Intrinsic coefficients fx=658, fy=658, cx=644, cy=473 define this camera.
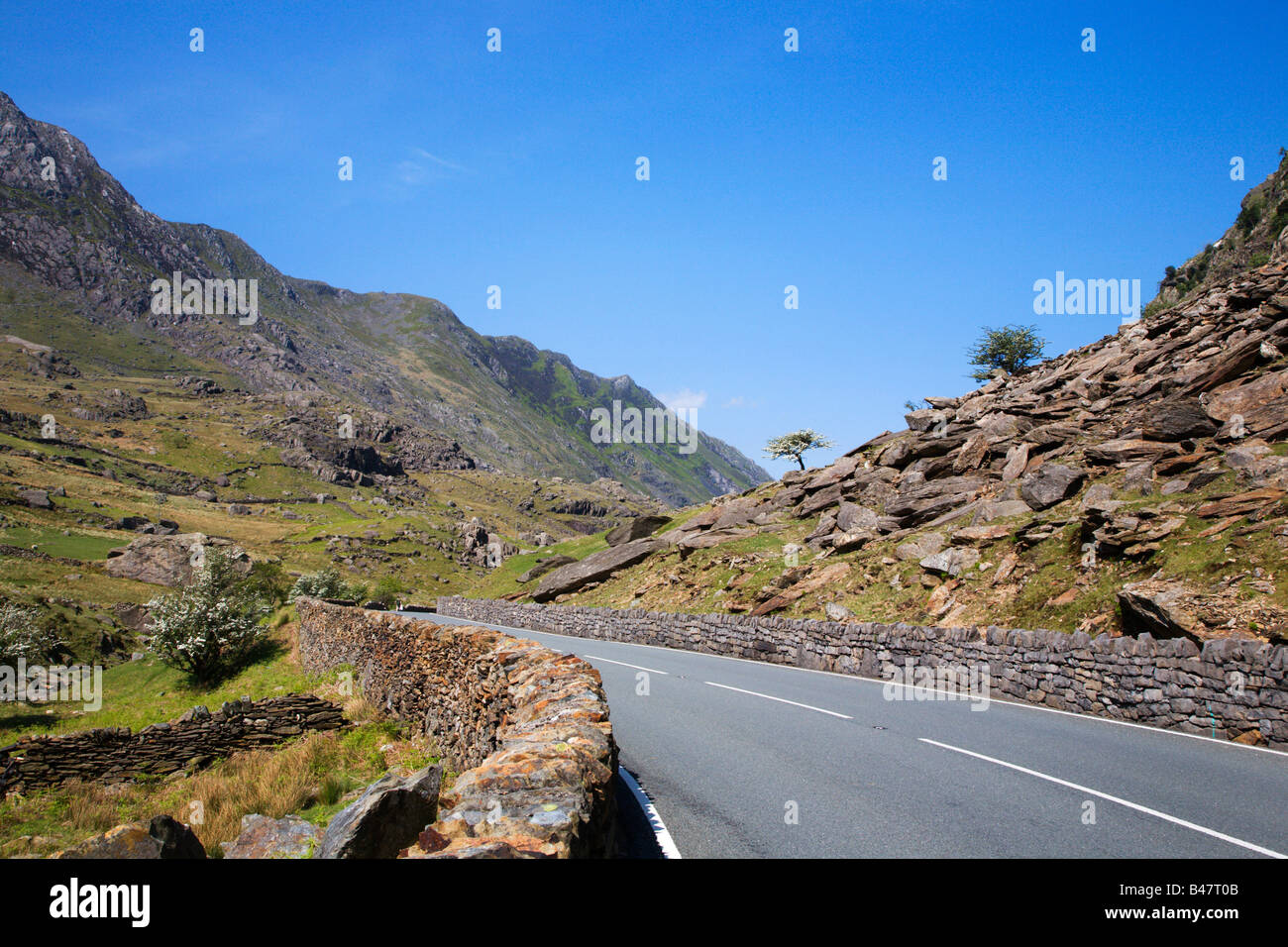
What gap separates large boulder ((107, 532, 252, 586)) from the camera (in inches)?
1959

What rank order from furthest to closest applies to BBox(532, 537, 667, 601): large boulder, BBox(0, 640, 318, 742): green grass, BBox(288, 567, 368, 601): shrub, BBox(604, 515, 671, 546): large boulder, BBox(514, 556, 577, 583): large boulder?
BBox(514, 556, 577, 583): large boulder < BBox(288, 567, 368, 601): shrub < BBox(604, 515, 671, 546): large boulder < BBox(532, 537, 667, 601): large boulder < BBox(0, 640, 318, 742): green grass

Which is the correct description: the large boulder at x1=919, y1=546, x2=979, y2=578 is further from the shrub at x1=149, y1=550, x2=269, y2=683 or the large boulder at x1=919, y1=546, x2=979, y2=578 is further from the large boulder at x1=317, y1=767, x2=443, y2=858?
the shrub at x1=149, y1=550, x2=269, y2=683

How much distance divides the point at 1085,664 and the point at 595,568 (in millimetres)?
32490

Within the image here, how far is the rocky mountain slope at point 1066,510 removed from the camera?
46.0ft

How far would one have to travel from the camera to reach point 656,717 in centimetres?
1196

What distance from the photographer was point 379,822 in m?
5.98

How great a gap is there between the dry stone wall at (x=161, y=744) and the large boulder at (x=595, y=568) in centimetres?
2444

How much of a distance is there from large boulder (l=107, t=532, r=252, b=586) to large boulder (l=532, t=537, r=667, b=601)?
75.3 feet

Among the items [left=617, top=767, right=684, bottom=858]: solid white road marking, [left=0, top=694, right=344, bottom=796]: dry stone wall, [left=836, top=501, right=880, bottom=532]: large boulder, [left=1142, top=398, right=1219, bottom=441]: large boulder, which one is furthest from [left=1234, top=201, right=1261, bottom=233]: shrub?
[left=0, top=694, right=344, bottom=796]: dry stone wall

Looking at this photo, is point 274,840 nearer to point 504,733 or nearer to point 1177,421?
point 504,733

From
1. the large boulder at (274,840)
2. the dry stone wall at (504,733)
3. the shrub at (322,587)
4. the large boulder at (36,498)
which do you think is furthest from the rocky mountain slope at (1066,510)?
the large boulder at (36,498)

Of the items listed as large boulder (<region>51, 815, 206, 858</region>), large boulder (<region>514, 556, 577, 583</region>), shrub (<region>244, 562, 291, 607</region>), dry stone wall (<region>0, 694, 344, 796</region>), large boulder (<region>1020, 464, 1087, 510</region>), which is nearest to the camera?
large boulder (<region>51, 815, 206, 858</region>)

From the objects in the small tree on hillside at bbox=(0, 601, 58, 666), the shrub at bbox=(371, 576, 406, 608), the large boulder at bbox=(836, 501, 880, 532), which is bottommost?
the shrub at bbox=(371, 576, 406, 608)

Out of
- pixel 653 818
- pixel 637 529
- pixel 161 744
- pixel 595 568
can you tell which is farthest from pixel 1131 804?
pixel 637 529
